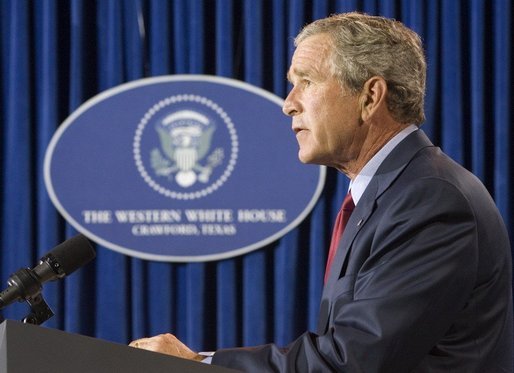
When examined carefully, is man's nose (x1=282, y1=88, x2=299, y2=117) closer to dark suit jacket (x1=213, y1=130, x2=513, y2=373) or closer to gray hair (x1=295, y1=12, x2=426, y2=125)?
gray hair (x1=295, y1=12, x2=426, y2=125)

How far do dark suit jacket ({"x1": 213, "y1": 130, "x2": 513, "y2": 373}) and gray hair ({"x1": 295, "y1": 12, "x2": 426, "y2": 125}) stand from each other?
216 millimetres

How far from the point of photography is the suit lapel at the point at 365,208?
1.75m

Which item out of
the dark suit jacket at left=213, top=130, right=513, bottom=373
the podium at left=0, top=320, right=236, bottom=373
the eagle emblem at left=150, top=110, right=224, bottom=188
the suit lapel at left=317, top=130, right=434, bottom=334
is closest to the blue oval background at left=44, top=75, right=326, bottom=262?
the eagle emblem at left=150, top=110, right=224, bottom=188

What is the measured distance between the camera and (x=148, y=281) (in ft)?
10.7

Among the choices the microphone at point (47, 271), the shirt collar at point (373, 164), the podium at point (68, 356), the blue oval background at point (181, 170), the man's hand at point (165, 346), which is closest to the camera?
the podium at point (68, 356)

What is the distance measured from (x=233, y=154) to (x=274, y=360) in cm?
167

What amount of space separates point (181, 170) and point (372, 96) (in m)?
1.44

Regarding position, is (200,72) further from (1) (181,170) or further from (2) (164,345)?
(2) (164,345)

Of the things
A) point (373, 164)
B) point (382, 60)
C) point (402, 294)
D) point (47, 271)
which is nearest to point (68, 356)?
point (47, 271)

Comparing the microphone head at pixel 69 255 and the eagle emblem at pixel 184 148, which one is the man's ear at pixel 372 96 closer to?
the microphone head at pixel 69 255

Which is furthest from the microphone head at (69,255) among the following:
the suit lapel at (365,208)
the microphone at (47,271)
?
the suit lapel at (365,208)

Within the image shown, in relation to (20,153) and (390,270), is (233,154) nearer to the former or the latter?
(20,153)

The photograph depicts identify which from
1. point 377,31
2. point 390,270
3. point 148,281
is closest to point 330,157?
point 377,31

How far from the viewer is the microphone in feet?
5.07
